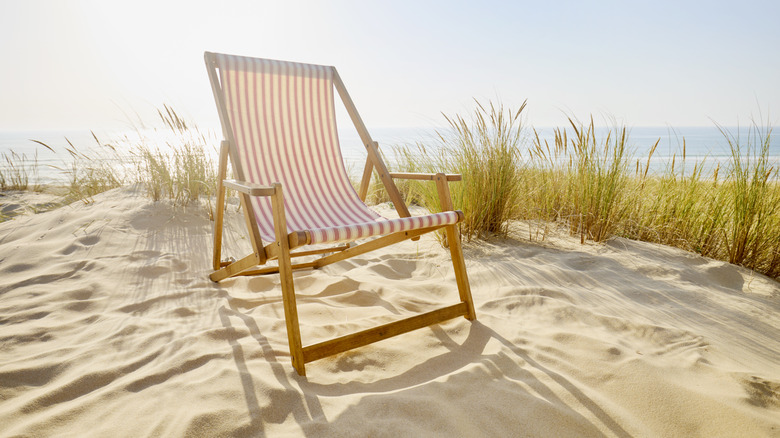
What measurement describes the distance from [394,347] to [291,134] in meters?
1.43

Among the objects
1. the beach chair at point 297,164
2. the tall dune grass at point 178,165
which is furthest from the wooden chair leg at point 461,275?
the tall dune grass at point 178,165

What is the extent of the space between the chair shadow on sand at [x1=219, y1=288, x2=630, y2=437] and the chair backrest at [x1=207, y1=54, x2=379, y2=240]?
30.1 inches

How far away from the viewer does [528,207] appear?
3.63 meters

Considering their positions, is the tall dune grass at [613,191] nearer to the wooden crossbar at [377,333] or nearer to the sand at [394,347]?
the sand at [394,347]

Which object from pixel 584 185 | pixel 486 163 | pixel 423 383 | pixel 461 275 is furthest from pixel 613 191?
pixel 423 383

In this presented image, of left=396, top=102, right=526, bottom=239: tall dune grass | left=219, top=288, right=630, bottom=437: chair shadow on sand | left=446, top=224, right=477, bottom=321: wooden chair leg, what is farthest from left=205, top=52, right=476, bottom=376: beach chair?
left=396, top=102, right=526, bottom=239: tall dune grass

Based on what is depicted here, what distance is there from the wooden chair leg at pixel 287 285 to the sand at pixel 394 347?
8 centimetres

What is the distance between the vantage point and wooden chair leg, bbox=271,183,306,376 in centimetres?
154

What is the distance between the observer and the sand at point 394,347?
1.27 m

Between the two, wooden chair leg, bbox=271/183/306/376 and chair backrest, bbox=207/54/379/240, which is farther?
chair backrest, bbox=207/54/379/240

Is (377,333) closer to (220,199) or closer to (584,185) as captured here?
(220,199)

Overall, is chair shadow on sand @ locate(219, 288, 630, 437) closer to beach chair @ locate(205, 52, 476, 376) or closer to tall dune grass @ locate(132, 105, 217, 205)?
beach chair @ locate(205, 52, 476, 376)

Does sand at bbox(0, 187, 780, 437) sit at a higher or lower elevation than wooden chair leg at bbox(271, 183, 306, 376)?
lower

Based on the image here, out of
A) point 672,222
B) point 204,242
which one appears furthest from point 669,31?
point 204,242
